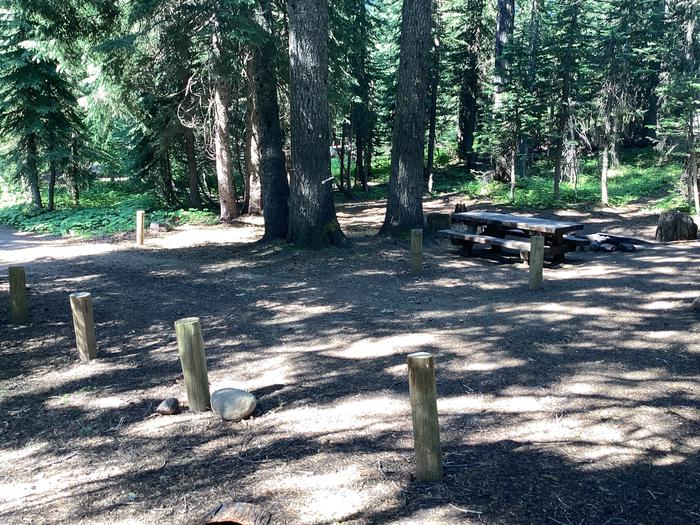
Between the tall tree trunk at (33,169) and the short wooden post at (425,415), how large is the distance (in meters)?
22.5

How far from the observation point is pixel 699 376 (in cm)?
581

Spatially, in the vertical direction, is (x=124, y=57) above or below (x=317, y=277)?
above

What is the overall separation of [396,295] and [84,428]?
221 inches

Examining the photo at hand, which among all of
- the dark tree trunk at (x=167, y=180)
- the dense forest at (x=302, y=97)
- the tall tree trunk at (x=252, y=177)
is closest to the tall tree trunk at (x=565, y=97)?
the dense forest at (x=302, y=97)

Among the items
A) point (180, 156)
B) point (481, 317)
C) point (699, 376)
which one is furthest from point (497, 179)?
point (699, 376)

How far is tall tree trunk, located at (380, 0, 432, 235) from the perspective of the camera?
13.3 meters

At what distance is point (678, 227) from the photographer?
15.0 metres

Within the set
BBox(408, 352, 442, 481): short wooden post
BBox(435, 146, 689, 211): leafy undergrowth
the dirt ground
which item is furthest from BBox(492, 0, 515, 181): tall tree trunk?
BBox(408, 352, 442, 481): short wooden post

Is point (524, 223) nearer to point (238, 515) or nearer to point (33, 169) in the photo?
point (238, 515)

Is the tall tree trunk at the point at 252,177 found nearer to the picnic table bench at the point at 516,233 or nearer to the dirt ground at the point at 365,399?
the picnic table bench at the point at 516,233

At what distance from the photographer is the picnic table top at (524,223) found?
38.3 ft

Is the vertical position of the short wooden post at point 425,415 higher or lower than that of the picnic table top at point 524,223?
lower

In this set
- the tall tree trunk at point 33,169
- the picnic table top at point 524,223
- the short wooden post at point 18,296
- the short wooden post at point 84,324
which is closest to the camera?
the short wooden post at point 84,324

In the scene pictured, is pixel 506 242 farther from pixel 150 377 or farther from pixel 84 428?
pixel 84 428
